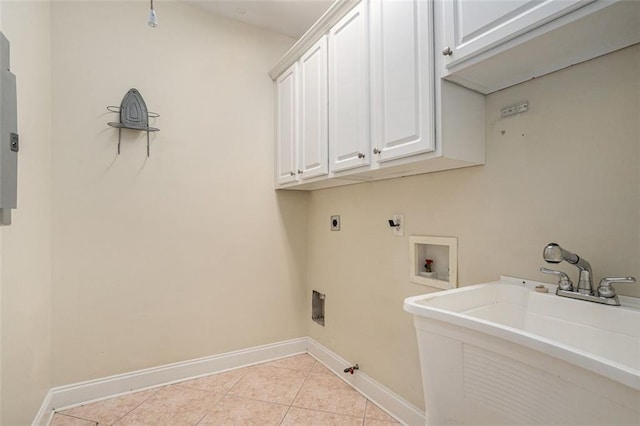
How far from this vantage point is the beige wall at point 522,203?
103cm

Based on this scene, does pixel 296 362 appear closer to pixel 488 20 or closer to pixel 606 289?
pixel 606 289

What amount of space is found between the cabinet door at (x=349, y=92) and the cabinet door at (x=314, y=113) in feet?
0.23

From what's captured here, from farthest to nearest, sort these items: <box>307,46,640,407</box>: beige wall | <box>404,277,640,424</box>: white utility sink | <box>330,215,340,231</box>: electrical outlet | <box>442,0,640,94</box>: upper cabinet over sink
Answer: <box>330,215,340,231</box>: electrical outlet → <box>307,46,640,407</box>: beige wall → <box>442,0,640,94</box>: upper cabinet over sink → <box>404,277,640,424</box>: white utility sink

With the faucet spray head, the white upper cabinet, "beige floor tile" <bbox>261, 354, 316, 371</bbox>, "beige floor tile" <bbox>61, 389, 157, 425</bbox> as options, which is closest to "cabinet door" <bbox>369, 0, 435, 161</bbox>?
the white upper cabinet

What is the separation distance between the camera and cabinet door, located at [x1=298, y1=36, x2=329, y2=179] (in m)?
2.00

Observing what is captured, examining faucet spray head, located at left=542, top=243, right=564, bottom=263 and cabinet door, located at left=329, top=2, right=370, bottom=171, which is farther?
cabinet door, located at left=329, top=2, right=370, bottom=171

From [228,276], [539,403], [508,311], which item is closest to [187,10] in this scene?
[228,276]

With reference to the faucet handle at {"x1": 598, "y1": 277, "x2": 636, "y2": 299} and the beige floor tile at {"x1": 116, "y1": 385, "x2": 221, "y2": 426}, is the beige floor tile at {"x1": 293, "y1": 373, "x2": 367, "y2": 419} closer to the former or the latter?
the beige floor tile at {"x1": 116, "y1": 385, "x2": 221, "y2": 426}

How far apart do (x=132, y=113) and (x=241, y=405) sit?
203 cm

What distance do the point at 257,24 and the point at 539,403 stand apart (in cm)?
292

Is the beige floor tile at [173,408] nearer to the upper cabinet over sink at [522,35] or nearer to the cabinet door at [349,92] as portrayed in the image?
the cabinet door at [349,92]

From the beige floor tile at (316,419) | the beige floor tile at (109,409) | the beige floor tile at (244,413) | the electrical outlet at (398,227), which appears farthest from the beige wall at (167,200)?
the electrical outlet at (398,227)

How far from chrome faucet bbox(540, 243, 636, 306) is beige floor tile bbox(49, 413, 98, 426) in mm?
2420

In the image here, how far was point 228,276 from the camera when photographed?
249 centimetres
